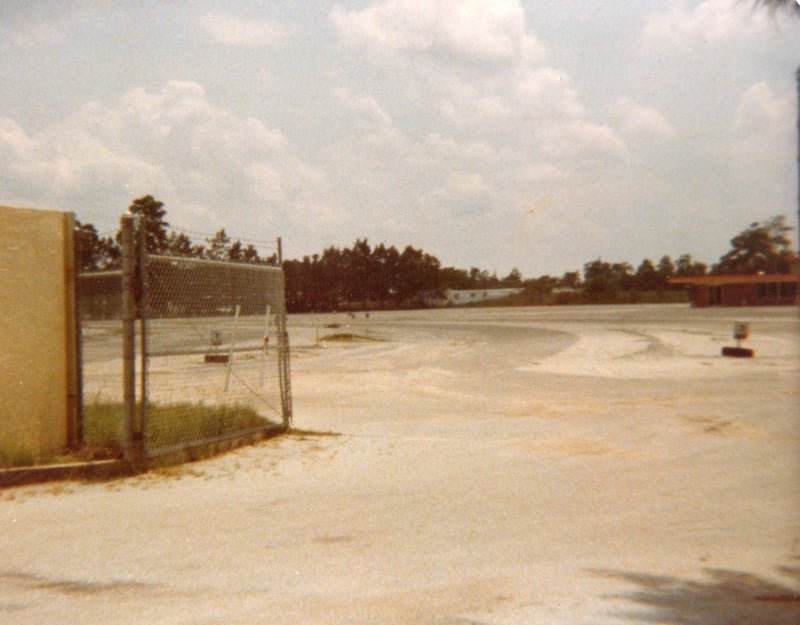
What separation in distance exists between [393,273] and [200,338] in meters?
65.4

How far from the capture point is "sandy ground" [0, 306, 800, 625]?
16.9 feet

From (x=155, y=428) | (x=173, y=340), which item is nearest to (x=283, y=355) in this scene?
(x=173, y=340)

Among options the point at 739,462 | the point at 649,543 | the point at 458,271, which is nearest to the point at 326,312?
the point at 739,462

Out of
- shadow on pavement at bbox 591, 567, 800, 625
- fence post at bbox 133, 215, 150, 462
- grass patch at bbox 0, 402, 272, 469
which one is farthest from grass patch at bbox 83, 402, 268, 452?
shadow on pavement at bbox 591, 567, 800, 625

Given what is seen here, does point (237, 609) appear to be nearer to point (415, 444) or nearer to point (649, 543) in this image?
point (649, 543)

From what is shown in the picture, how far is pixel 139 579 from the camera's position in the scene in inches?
220

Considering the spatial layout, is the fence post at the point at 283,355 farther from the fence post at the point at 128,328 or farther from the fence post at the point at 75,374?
the fence post at the point at 128,328

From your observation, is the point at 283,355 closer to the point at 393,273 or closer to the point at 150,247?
the point at 150,247

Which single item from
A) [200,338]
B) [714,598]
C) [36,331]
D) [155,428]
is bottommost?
[714,598]

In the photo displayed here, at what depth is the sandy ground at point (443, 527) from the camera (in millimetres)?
5137

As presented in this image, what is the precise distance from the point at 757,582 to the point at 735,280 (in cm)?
4962

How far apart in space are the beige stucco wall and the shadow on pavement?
5839 millimetres

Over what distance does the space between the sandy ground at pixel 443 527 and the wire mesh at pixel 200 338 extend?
1.56 feet

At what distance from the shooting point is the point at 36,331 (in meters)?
8.90
